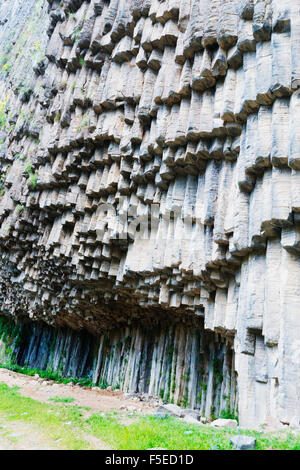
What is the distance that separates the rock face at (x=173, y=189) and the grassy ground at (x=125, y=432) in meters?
0.61

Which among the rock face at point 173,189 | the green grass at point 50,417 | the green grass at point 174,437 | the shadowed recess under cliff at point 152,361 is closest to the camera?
the green grass at point 174,437

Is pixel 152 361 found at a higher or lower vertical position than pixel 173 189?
lower

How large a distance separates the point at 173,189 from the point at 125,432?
3924 mm

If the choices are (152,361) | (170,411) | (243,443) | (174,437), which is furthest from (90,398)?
(243,443)

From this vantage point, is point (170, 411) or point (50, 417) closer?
point (50, 417)

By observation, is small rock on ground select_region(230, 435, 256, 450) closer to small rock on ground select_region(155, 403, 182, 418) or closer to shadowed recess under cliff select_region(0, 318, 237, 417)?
small rock on ground select_region(155, 403, 182, 418)

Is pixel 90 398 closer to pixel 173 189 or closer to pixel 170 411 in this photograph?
pixel 170 411

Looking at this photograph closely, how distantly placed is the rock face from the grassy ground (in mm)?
608

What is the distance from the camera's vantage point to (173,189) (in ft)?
23.0

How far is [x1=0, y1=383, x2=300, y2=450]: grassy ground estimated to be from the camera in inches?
136

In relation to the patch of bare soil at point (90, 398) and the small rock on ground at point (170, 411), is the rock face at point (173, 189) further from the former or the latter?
the small rock on ground at point (170, 411)

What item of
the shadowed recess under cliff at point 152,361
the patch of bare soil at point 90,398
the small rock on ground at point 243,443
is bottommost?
the patch of bare soil at point 90,398

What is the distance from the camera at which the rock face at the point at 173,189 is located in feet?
15.0

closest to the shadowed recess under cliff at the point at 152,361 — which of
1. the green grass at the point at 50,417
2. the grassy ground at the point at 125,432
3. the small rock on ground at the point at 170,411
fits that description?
the small rock on ground at the point at 170,411
